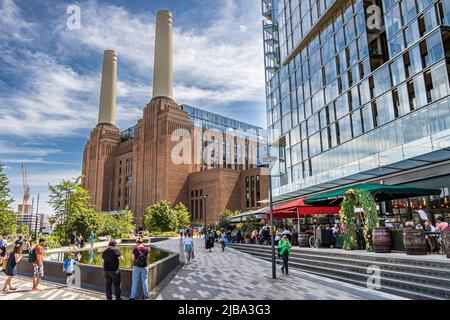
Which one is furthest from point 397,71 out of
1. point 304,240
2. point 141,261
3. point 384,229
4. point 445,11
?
point 141,261

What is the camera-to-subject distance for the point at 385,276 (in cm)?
971

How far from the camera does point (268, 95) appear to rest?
4541 cm

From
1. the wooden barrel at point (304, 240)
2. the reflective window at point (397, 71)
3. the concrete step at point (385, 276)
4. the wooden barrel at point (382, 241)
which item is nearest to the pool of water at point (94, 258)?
the concrete step at point (385, 276)

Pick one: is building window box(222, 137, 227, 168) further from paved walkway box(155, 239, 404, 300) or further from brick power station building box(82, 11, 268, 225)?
paved walkway box(155, 239, 404, 300)

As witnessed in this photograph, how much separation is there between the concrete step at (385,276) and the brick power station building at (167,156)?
5229 cm

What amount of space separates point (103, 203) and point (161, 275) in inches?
3452

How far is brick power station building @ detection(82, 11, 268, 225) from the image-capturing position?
7244 cm

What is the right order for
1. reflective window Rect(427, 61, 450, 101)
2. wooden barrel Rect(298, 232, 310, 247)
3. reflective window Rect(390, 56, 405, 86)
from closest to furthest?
wooden barrel Rect(298, 232, 310, 247), reflective window Rect(427, 61, 450, 101), reflective window Rect(390, 56, 405, 86)

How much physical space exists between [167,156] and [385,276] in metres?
65.4

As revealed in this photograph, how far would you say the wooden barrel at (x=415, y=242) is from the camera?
10.4 meters

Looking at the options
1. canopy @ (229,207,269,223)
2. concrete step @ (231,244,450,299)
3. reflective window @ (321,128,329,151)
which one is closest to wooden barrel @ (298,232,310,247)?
concrete step @ (231,244,450,299)

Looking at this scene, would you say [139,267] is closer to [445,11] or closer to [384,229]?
[384,229]

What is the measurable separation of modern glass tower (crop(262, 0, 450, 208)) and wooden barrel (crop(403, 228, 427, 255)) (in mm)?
7463
